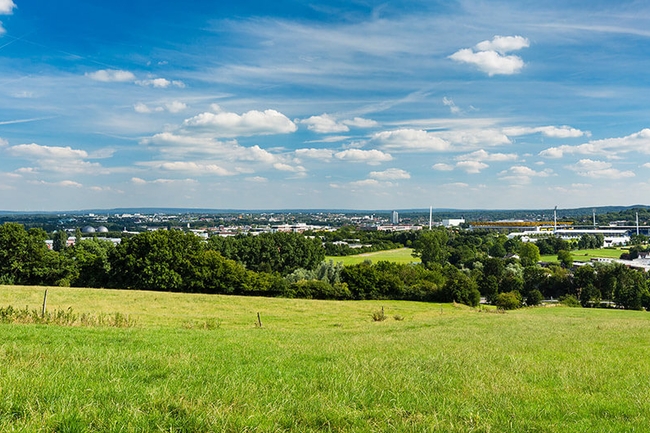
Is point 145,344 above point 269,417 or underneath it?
underneath

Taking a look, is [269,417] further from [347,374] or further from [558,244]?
[558,244]

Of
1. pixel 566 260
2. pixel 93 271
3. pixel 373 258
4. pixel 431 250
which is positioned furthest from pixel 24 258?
pixel 566 260

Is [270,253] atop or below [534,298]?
atop

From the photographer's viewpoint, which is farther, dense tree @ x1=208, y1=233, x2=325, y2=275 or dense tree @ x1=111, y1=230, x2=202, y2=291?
dense tree @ x1=208, y1=233, x2=325, y2=275

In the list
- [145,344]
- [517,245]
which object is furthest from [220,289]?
[517,245]

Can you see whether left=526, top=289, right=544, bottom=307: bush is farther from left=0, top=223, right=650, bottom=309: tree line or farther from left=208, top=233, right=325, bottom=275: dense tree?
left=208, top=233, right=325, bottom=275: dense tree

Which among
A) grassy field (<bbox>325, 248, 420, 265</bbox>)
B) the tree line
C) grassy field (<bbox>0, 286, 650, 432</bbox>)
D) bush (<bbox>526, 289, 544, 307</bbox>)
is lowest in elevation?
bush (<bbox>526, 289, 544, 307</bbox>)

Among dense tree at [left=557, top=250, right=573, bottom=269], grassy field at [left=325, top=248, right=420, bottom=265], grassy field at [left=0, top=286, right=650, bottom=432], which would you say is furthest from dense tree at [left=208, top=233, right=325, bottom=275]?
grassy field at [left=0, top=286, right=650, bottom=432]

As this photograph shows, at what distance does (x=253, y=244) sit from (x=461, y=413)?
9377 cm

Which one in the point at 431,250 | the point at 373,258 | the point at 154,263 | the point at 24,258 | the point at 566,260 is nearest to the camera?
the point at 154,263

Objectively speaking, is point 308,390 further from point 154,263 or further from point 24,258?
point 24,258

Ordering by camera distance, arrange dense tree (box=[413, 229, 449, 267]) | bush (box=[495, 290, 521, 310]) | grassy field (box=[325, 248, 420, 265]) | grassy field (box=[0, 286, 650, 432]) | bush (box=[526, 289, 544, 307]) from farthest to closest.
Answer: dense tree (box=[413, 229, 449, 267]), grassy field (box=[325, 248, 420, 265]), bush (box=[526, 289, 544, 307]), bush (box=[495, 290, 521, 310]), grassy field (box=[0, 286, 650, 432])

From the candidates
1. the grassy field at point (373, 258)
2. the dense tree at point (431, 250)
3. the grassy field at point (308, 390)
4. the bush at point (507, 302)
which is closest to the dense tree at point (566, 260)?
the dense tree at point (431, 250)

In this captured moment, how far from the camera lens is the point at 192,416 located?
5.77 meters
